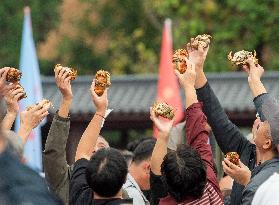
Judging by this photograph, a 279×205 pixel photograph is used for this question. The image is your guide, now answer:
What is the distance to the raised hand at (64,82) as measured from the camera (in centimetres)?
593

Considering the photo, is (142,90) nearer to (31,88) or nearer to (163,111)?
(31,88)

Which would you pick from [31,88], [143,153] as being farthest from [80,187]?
[31,88]

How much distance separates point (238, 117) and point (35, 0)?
1265 centimetres

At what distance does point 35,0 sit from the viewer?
30.6 meters

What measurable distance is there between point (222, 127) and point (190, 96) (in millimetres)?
276

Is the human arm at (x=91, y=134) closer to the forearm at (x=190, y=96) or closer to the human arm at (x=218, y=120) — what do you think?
the forearm at (x=190, y=96)

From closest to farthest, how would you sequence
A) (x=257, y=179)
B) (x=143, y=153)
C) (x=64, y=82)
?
1. (x=257, y=179)
2. (x=64, y=82)
3. (x=143, y=153)

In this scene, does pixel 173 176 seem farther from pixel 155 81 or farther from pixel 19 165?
pixel 155 81

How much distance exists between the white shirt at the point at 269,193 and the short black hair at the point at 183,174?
37.8 inches

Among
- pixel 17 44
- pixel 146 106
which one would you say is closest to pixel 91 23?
pixel 17 44

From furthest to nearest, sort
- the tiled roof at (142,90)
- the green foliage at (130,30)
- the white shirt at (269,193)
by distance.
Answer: the green foliage at (130,30) < the tiled roof at (142,90) < the white shirt at (269,193)

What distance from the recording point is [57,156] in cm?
573

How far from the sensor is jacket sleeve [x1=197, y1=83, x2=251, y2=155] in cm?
608

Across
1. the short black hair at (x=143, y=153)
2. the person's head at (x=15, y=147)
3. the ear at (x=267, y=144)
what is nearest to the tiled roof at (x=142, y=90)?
the short black hair at (x=143, y=153)
